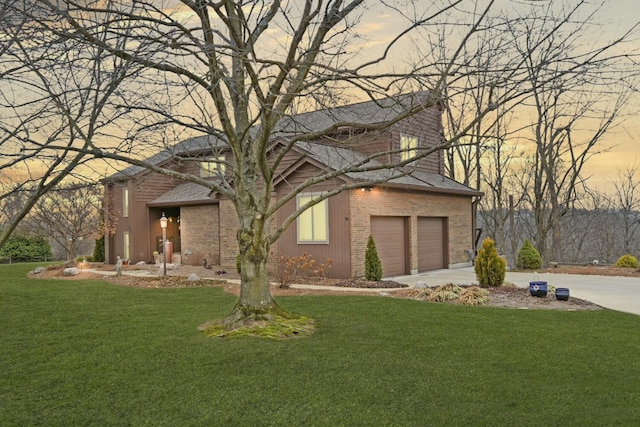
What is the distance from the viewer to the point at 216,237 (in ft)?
72.9

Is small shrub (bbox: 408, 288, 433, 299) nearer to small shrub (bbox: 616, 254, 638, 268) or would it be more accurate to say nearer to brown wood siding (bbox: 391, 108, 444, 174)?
brown wood siding (bbox: 391, 108, 444, 174)

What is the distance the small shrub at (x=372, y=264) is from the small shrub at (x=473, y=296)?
13.5 ft

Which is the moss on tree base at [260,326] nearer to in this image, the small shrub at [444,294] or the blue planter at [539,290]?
the small shrub at [444,294]

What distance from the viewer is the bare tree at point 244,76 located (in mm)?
5793

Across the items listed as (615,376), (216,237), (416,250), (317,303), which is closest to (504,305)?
(317,303)

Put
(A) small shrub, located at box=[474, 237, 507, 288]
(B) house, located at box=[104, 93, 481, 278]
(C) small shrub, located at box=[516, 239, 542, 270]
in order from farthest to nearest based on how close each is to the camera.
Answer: (C) small shrub, located at box=[516, 239, 542, 270], (B) house, located at box=[104, 93, 481, 278], (A) small shrub, located at box=[474, 237, 507, 288]

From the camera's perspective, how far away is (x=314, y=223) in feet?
56.3

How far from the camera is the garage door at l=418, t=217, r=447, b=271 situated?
63.5 feet

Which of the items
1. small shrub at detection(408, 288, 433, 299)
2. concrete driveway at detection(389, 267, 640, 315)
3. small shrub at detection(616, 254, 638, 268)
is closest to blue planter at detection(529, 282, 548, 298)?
concrete driveway at detection(389, 267, 640, 315)

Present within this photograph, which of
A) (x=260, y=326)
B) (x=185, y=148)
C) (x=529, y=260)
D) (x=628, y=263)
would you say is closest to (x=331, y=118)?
(x=185, y=148)

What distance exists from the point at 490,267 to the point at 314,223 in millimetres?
5879

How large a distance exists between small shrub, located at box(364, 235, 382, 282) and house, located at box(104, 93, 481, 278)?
44 cm

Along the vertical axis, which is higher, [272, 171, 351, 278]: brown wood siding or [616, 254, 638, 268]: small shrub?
[272, 171, 351, 278]: brown wood siding

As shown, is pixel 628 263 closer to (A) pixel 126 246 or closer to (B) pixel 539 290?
(B) pixel 539 290
